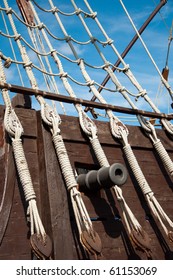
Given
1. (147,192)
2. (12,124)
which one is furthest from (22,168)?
(147,192)

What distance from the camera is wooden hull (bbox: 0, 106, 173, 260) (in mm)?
3098

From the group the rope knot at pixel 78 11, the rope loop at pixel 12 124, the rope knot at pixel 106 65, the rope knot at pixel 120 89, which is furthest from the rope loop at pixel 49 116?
the rope knot at pixel 78 11

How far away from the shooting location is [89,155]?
Result: 3920mm

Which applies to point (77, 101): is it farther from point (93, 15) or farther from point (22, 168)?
point (93, 15)

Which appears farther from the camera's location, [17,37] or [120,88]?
[120,88]

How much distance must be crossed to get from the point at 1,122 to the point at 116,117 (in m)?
1.42

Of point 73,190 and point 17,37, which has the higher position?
point 17,37

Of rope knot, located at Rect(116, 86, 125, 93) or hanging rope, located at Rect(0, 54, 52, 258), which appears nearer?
hanging rope, located at Rect(0, 54, 52, 258)

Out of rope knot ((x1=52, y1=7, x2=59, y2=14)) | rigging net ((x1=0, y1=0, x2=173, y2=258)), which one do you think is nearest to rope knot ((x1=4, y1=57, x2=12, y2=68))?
rigging net ((x1=0, y1=0, x2=173, y2=258))

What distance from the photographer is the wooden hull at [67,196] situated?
122 inches

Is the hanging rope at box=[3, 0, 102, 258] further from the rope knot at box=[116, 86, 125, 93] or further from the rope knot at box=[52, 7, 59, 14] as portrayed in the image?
the rope knot at box=[52, 7, 59, 14]

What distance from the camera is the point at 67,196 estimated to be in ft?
11.4
